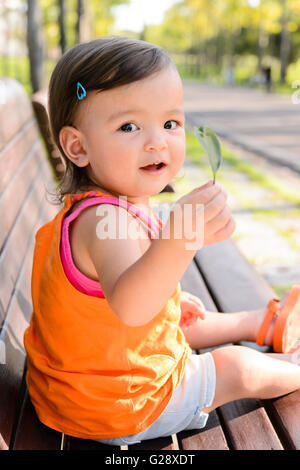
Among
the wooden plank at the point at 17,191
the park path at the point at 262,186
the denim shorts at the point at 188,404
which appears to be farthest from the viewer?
the park path at the point at 262,186

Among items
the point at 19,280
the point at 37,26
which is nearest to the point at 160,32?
the point at 37,26

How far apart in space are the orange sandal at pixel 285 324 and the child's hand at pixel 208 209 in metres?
0.75

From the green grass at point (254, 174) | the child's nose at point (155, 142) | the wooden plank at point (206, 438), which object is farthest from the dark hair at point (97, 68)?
the green grass at point (254, 174)

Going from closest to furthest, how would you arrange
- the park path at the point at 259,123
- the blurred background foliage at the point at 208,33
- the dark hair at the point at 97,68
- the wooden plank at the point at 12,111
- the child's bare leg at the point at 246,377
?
the dark hair at the point at 97,68 < the child's bare leg at the point at 246,377 < the wooden plank at the point at 12,111 < the park path at the point at 259,123 < the blurred background foliage at the point at 208,33

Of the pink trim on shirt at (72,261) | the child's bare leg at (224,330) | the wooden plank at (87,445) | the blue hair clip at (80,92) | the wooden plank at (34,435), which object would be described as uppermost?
the blue hair clip at (80,92)

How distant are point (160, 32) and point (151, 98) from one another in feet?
206

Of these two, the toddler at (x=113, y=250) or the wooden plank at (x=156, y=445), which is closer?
the toddler at (x=113, y=250)

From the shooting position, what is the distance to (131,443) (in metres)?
1.29

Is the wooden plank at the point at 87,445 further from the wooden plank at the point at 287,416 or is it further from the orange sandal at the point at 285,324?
the orange sandal at the point at 285,324

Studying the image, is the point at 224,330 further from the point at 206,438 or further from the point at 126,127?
the point at 126,127

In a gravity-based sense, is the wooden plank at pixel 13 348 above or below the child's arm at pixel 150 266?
below

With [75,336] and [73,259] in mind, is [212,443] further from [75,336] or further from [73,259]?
[73,259]

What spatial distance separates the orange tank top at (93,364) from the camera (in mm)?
1224

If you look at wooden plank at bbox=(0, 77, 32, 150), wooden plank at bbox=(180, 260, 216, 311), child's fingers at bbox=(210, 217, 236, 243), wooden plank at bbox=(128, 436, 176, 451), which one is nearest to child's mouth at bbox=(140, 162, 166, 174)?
child's fingers at bbox=(210, 217, 236, 243)
